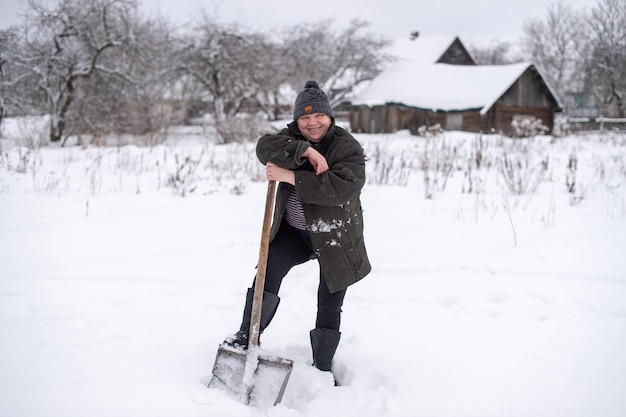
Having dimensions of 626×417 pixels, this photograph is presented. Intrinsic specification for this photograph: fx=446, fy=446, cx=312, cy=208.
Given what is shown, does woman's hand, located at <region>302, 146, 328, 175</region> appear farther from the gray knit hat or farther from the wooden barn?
the wooden barn

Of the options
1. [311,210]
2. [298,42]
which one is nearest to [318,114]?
[311,210]

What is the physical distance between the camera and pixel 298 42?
25969 mm

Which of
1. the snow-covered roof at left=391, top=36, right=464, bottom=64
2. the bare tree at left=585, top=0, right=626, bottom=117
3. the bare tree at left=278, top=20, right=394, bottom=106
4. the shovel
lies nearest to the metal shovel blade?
the shovel

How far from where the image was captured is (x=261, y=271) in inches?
80.9

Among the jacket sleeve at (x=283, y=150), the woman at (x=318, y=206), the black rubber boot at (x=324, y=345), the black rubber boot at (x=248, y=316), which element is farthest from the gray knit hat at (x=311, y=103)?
the black rubber boot at (x=324, y=345)

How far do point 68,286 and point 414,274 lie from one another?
265 centimetres

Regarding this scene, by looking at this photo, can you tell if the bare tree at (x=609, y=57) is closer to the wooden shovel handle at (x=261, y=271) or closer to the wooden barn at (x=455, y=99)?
the wooden barn at (x=455, y=99)

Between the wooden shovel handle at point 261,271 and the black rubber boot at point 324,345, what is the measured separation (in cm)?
35

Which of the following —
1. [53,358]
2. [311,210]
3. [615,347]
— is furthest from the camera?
[615,347]

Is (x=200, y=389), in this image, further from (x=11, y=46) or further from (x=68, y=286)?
(x=11, y=46)

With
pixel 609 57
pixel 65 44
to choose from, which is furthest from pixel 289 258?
pixel 609 57

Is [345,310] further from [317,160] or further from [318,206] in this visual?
[317,160]

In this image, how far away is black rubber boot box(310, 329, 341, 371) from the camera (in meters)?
2.29

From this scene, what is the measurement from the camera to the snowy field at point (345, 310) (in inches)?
82.0
